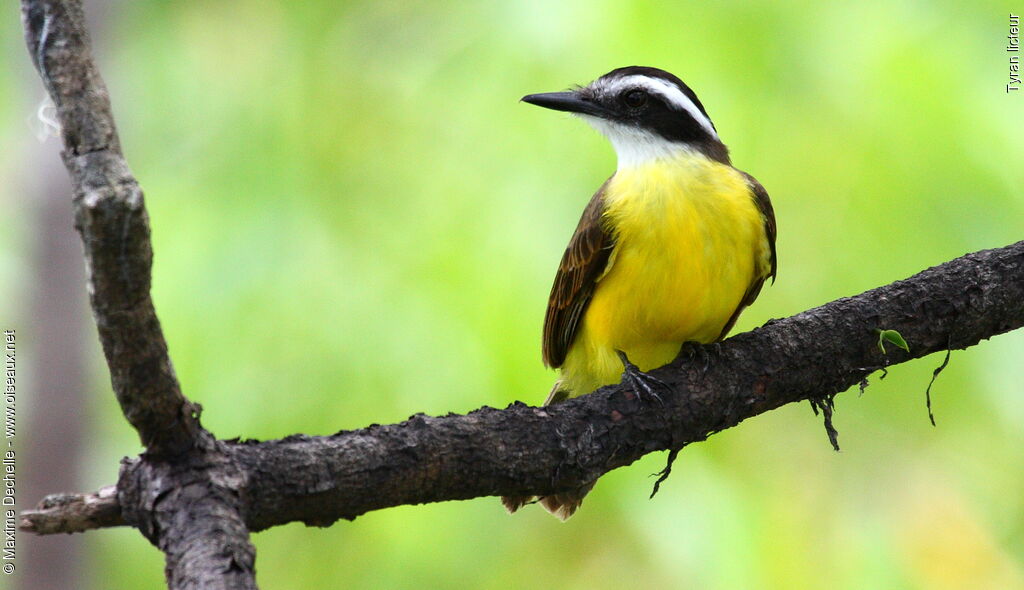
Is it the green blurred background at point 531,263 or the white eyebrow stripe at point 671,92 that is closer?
the white eyebrow stripe at point 671,92

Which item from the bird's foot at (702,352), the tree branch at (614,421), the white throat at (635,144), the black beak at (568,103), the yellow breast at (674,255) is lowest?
the tree branch at (614,421)

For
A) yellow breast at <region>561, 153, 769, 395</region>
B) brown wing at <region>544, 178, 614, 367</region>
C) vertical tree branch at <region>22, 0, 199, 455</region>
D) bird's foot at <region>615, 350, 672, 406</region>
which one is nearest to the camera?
vertical tree branch at <region>22, 0, 199, 455</region>

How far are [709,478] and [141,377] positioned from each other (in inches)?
144

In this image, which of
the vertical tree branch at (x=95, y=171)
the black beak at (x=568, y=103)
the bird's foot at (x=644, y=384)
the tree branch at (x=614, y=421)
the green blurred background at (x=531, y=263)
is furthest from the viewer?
the green blurred background at (x=531, y=263)

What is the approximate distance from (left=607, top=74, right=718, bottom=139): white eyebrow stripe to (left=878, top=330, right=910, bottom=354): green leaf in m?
1.37

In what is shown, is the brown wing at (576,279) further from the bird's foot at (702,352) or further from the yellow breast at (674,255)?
the bird's foot at (702,352)

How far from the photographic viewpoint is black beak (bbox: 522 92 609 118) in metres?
5.27

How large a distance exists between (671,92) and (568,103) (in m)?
0.51

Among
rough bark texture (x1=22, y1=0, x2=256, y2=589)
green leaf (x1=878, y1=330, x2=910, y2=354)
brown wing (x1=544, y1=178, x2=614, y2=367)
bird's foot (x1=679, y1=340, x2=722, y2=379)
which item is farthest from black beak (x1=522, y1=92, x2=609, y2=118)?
rough bark texture (x1=22, y1=0, x2=256, y2=589)

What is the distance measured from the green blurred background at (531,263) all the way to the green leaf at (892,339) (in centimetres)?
139

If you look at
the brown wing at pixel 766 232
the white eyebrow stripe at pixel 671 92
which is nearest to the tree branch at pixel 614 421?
the brown wing at pixel 766 232

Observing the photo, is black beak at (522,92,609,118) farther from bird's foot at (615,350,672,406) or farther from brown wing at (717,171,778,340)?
bird's foot at (615,350,672,406)

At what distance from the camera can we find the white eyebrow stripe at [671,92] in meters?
5.15

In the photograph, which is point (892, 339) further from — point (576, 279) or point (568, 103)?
point (568, 103)
